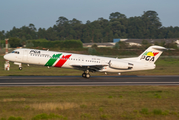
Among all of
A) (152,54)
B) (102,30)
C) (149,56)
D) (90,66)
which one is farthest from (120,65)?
(102,30)

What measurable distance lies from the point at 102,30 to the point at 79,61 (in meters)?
123

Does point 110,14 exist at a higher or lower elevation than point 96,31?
higher

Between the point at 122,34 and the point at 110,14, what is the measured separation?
42081 mm

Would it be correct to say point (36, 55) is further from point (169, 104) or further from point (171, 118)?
point (171, 118)

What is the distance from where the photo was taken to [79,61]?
30.1m

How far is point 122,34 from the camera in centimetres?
15112

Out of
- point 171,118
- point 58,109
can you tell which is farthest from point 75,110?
point 171,118

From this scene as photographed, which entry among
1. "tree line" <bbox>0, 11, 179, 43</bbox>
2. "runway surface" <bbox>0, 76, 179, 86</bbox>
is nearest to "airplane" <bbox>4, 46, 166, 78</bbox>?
"runway surface" <bbox>0, 76, 179, 86</bbox>

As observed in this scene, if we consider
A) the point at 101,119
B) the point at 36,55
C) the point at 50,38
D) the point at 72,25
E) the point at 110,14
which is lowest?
the point at 101,119

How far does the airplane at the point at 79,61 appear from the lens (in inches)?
1154

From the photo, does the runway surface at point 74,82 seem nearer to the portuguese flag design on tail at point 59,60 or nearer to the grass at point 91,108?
the portuguese flag design on tail at point 59,60

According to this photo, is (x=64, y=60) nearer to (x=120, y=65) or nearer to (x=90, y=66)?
(x=90, y=66)

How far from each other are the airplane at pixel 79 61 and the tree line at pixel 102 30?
102643 millimetres

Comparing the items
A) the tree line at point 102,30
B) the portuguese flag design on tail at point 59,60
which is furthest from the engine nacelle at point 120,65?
the tree line at point 102,30
